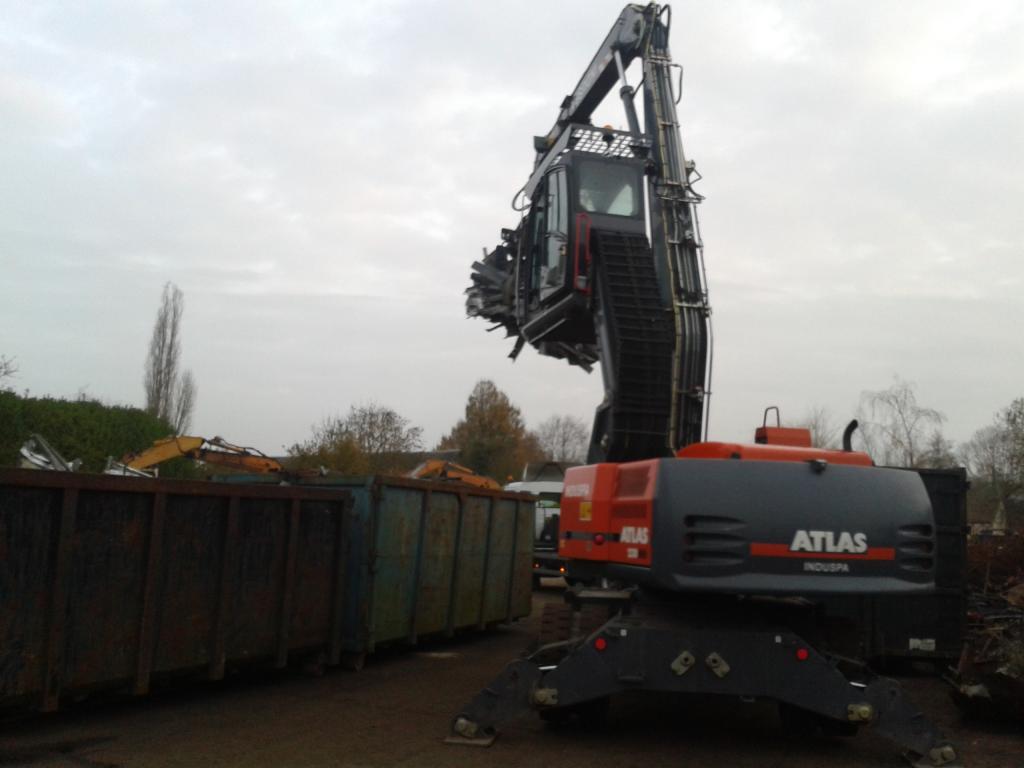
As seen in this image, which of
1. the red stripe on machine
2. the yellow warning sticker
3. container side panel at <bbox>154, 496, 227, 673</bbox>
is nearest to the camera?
the red stripe on machine

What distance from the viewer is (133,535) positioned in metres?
7.56

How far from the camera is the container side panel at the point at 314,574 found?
31.1 feet

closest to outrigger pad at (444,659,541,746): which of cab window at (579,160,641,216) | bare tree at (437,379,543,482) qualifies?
cab window at (579,160,641,216)

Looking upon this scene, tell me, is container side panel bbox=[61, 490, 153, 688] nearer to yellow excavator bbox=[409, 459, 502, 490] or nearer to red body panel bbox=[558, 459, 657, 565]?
red body panel bbox=[558, 459, 657, 565]

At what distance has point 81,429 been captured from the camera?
22.0 metres

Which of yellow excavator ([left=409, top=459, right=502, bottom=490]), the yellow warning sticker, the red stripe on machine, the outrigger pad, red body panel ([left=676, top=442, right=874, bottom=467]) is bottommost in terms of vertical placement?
the outrigger pad

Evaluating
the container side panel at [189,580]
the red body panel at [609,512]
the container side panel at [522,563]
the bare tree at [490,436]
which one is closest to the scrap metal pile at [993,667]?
the red body panel at [609,512]

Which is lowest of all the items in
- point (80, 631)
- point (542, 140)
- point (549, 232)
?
point (80, 631)

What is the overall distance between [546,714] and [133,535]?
10.7ft

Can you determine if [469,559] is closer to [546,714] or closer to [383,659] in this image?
[383,659]

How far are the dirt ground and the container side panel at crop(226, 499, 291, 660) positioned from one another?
1.60 ft

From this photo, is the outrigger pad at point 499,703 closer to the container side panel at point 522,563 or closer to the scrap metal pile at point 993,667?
the scrap metal pile at point 993,667

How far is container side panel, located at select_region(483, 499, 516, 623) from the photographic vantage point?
43.8 ft

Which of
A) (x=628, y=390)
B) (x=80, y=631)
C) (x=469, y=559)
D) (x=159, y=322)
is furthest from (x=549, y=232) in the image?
(x=159, y=322)
